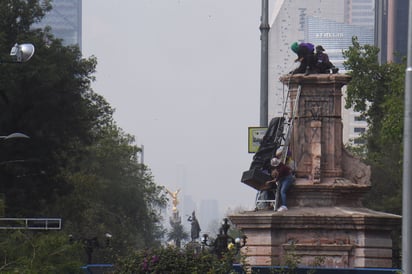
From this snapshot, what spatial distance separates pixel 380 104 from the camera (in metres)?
62.8

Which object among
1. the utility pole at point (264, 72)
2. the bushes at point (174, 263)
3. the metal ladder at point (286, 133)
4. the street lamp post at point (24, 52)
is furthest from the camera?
the utility pole at point (264, 72)

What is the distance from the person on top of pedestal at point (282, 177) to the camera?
3216 cm

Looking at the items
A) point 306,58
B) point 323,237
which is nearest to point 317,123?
point 306,58

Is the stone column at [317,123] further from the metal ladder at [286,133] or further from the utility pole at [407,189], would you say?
the utility pole at [407,189]

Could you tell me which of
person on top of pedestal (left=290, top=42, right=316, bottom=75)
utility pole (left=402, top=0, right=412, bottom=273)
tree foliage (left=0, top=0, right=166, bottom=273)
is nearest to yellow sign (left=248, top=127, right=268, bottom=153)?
person on top of pedestal (left=290, top=42, right=316, bottom=75)

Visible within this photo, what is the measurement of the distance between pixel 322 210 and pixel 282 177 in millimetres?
1097

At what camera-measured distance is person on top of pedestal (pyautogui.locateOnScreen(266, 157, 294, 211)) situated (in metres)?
32.2

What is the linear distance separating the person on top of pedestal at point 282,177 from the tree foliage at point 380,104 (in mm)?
18659

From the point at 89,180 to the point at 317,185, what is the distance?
2900 cm

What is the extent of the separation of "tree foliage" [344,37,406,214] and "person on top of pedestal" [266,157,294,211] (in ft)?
61.2

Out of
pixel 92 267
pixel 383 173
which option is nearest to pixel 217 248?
pixel 92 267

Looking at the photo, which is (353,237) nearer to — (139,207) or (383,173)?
(383,173)

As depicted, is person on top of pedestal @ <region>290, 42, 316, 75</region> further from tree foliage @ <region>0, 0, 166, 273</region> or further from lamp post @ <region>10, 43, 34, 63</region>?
tree foliage @ <region>0, 0, 166, 273</region>

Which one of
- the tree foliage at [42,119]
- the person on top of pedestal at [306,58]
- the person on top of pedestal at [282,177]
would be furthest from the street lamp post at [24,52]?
the tree foliage at [42,119]
